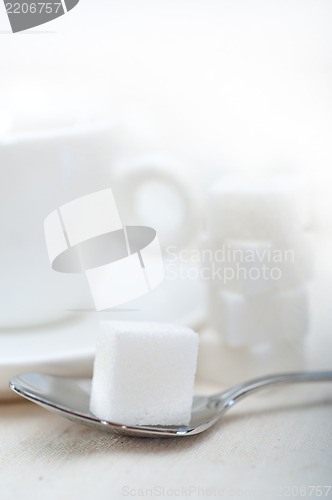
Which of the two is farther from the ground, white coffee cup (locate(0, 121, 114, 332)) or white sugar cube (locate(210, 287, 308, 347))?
white coffee cup (locate(0, 121, 114, 332))

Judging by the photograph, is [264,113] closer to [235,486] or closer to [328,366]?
[328,366]

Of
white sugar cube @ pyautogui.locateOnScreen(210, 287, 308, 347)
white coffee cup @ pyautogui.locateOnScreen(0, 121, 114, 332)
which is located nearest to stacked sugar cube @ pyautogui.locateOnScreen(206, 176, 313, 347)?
white sugar cube @ pyautogui.locateOnScreen(210, 287, 308, 347)

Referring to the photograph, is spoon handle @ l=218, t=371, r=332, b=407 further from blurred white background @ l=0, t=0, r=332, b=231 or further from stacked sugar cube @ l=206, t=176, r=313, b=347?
blurred white background @ l=0, t=0, r=332, b=231

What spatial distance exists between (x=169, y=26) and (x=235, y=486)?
1.40 ft

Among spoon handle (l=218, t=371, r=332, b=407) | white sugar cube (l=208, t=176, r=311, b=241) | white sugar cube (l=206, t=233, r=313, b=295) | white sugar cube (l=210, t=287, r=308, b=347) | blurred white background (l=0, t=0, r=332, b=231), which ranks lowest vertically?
spoon handle (l=218, t=371, r=332, b=407)

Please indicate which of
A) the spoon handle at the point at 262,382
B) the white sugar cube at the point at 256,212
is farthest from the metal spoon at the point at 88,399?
the white sugar cube at the point at 256,212

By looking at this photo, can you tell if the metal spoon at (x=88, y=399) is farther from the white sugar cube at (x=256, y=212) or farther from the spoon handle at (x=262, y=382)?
the white sugar cube at (x=256, y=212)

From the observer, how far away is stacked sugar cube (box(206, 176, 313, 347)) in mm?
461

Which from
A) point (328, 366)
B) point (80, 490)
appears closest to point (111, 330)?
point (80, 490)

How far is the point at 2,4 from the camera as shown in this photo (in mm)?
528

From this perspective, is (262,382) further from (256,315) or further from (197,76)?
(197,76)

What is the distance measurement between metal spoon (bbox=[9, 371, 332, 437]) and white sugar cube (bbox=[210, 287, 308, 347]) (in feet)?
0.16

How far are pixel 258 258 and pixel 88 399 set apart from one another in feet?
0.58

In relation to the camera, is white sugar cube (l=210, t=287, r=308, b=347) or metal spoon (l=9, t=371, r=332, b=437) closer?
metal spoon (l=9, t=371, r=332, b=437)
